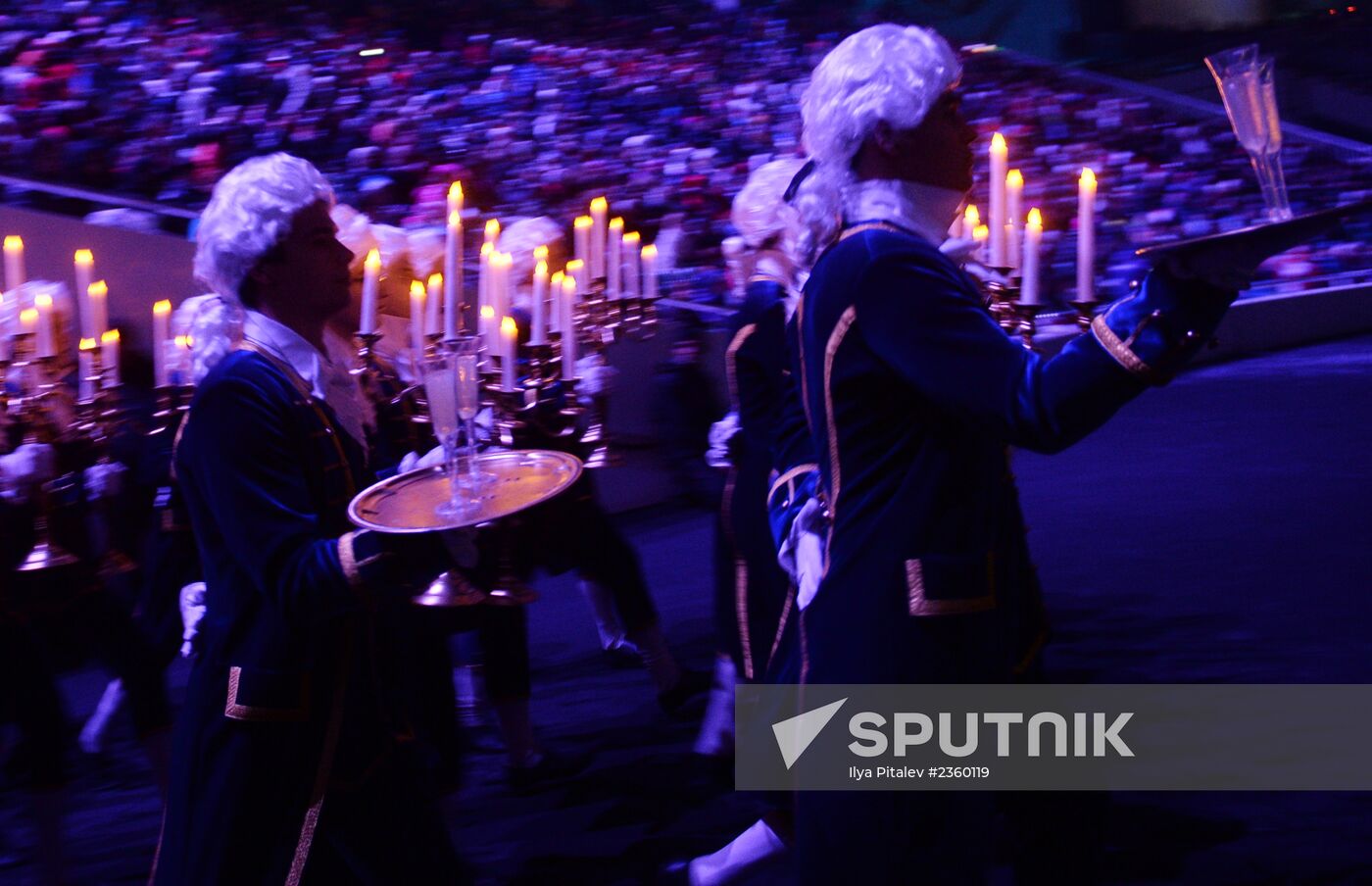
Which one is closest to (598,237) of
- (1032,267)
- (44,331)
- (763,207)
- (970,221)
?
(763,207)

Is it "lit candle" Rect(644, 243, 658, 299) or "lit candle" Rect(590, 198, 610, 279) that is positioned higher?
"lit candle" Rect(590, 198, 610, 279)

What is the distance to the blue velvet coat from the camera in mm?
1705

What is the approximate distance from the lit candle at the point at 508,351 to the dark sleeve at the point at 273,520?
1179mm

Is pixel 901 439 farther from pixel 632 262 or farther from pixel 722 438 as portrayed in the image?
pixel 632 262

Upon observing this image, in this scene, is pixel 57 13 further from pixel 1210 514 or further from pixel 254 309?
pixel 254 309

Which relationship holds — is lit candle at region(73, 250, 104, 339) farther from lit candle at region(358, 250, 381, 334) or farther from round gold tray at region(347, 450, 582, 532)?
round gold tray at region(347, 450, 582, 532)

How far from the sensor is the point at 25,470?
3861 millimetres

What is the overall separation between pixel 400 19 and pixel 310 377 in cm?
1361

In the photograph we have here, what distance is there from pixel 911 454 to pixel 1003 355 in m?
0.21

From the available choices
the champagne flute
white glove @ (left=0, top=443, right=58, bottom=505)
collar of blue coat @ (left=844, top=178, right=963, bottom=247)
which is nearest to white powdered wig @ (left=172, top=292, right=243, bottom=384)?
collar of blue coat @ (left=844, top=178, right=963, bottom=247)

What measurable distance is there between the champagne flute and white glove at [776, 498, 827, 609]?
0.82 meters

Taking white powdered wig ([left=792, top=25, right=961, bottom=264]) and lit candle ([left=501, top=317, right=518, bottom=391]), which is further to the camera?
lit candle ([left=501, top=317, right=518, bottom=391])

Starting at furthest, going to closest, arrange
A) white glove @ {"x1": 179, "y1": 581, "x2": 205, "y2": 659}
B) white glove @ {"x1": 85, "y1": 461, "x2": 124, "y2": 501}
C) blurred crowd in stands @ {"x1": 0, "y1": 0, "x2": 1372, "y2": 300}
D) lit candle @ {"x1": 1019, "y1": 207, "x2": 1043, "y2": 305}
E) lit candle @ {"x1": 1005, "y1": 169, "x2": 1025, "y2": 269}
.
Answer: blurred crowd in stands @ {"x1": 0, "y1": 0, "x2": 1372, "y2": 300} → white glove @ {"x1": 85, "y1": 461, "x2": 124, "y2": 501} → white glove @ {"x1": 179, "y1": 581, "x2": 205, "y2": 659} → lit candle @ {"x1": 1005, "y1": 169, "x2": 1025, "y2": 269} → lit candle @ {"x1": 1019, "y1": 207, "x2": 1043, "y2": 305}

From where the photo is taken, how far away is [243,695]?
2.11 metres
